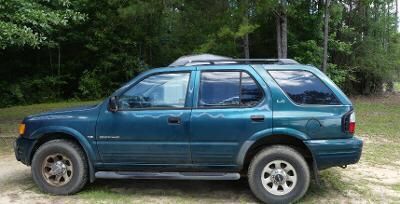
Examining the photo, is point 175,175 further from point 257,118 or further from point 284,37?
point 284,37

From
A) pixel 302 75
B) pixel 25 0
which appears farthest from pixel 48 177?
pixel 25 0

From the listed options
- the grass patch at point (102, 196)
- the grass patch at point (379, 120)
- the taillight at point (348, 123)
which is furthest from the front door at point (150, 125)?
the grass patch at point (379, 120)

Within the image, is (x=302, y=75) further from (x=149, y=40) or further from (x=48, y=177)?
(x=149, y=40)

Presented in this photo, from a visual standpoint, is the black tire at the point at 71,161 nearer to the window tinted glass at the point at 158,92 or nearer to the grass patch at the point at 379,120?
the window tinted glass at the point at 158,92

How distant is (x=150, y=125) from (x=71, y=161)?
1.14 meters

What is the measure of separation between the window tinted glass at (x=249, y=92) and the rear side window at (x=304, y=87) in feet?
0.86

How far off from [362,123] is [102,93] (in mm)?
13461

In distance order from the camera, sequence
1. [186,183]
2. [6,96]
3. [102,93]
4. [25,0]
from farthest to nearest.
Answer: [102,93]
[6,96]
[25,0]
[186,183]

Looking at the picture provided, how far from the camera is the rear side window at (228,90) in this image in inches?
232

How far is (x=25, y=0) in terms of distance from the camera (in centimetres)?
1003

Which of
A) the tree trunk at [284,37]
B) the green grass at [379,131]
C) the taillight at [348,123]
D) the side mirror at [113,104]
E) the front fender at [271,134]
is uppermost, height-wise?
the tree trunk at [284,37]

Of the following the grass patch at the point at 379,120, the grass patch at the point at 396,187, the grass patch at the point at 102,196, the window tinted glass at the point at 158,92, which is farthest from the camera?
the grass patch at the point at 379,120

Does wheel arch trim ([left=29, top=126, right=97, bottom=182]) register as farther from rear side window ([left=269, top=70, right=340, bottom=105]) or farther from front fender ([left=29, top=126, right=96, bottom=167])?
rear side window ([left=269, top=70, right=340, bottom=105])

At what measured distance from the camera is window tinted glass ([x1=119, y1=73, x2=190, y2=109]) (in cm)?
604
